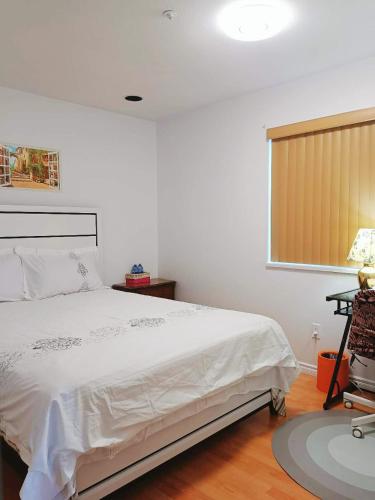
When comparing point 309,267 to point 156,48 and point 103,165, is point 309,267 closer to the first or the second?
point 156,48

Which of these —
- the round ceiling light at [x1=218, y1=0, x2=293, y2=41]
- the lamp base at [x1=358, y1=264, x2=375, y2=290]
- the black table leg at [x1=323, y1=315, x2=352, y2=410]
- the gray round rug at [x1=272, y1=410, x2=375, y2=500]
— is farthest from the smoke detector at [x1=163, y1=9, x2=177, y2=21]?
the gray round rug at [x1=272, y1=410, x2=375, y2=500]

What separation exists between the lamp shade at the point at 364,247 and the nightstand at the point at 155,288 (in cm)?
214

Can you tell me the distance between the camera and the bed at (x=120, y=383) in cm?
150

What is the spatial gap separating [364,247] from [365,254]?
50 millimetres

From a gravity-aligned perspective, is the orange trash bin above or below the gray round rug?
above

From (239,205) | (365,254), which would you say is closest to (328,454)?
(365,254)

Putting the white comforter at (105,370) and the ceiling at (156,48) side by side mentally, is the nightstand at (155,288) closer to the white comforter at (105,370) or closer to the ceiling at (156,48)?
the white comforter at (105,370)

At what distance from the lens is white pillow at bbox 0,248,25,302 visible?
119 inches

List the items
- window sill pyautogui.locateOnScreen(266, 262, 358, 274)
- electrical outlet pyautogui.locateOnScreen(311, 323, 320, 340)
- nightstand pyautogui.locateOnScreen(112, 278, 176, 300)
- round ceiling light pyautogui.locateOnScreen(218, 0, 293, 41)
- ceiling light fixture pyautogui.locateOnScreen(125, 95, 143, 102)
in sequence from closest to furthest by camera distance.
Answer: round ceiling light pyautogui.locateOnScreen(218, 0, 293, 41) < window sill pyautogui.locateOnScreen(266, 262, 358, 274) < electrical outlet pyautogui.locateOnScreen(311, 323, 320, 340) < ceiling light fixture pyautogui.locateOnScreen(125, 95, 143, 102) < nightstand pyautogui.locateOnScreen(112, 278, 176, 300)

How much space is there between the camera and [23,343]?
2.02m

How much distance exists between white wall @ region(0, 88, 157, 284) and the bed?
1.43m

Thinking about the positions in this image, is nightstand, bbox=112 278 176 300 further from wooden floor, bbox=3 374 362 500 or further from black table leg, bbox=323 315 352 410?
black table leg, bbox=323 315 352 410

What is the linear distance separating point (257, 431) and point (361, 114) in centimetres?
238

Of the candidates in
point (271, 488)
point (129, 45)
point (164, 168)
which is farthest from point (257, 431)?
point (164, 168)
